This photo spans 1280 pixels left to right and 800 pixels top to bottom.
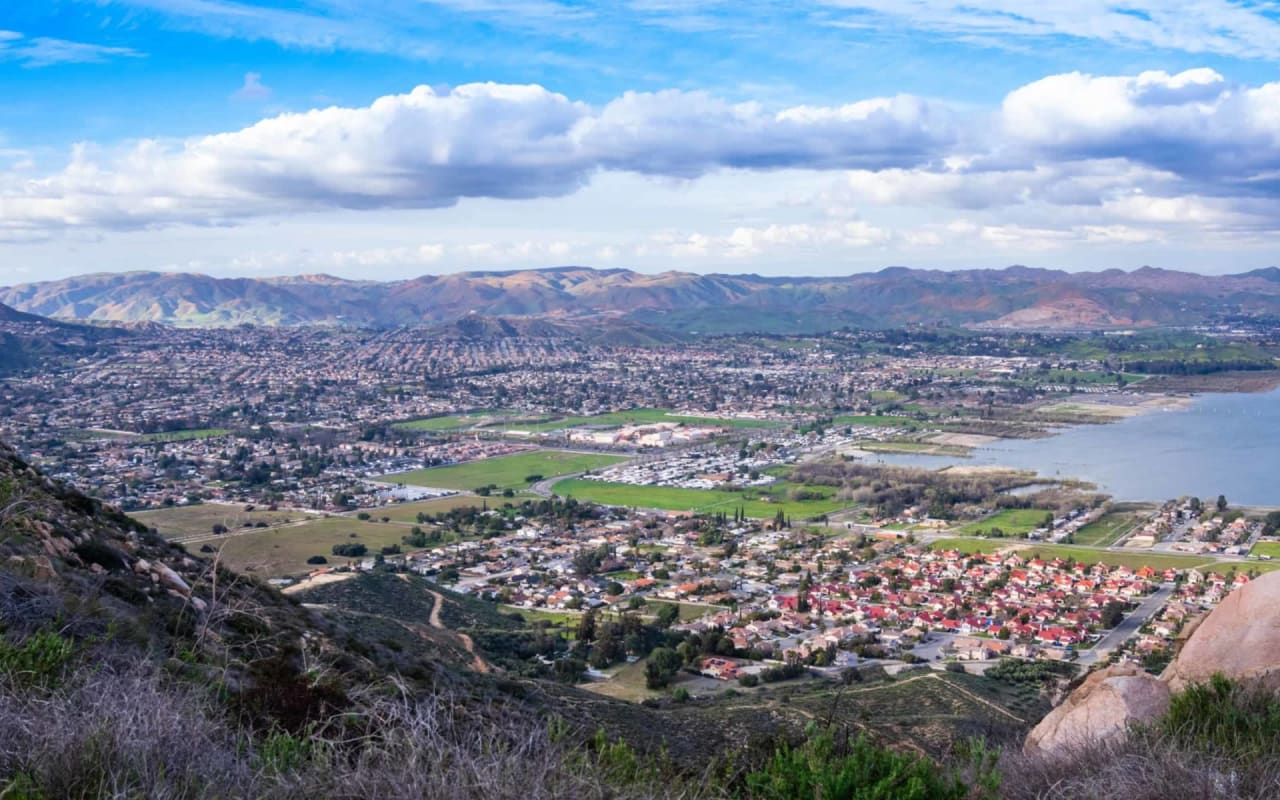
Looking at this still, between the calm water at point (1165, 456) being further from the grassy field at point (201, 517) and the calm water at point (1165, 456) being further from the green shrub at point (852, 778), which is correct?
the green shrub at point (852, 778)

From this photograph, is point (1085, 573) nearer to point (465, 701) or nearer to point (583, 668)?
point (583, 668)

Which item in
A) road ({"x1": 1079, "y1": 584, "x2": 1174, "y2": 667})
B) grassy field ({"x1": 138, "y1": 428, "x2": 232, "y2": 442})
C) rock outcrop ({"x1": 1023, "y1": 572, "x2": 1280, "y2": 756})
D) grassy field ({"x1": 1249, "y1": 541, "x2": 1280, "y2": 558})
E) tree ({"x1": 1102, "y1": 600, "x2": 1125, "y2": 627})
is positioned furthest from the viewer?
grassy field ({"x1": 138, "y1": 428, "x2": 232, "y2": 442})

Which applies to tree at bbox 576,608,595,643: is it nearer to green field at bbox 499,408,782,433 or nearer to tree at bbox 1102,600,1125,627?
tree at bbox 1102,600,1125,627

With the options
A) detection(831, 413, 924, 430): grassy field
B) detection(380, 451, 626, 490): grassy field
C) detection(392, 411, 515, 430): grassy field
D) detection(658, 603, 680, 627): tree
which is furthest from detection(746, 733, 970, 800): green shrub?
detection(392, 411, 515, 430): grassy field

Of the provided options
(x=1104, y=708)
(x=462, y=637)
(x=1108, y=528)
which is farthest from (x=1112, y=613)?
(x=1104, y=708)

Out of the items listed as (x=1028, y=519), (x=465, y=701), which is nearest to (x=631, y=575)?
(x=1028, y=519)

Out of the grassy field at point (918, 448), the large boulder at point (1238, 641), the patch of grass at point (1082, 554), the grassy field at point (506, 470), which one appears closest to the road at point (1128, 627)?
the patch of grass at point (1082, 554)
